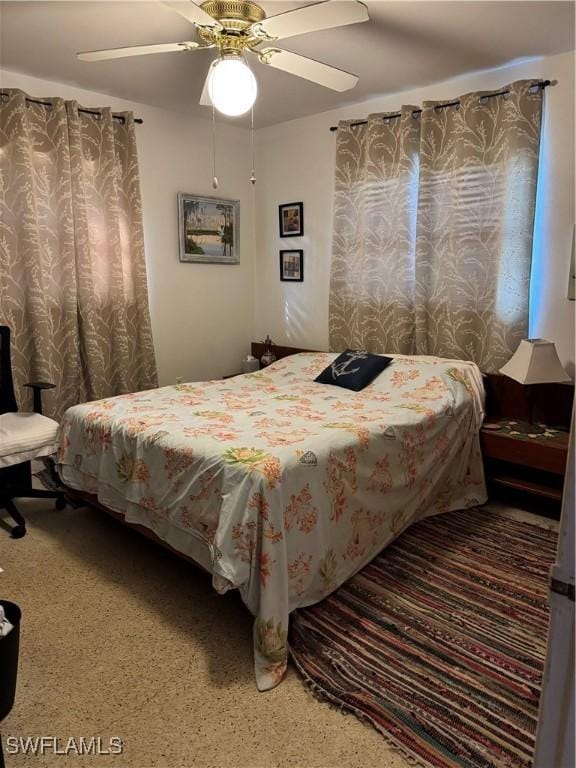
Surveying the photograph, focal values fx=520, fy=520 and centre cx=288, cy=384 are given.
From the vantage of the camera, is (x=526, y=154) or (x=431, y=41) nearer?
(x=431, y=41)

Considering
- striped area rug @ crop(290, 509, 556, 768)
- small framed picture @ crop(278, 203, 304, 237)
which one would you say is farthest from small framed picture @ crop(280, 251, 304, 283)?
striped area rug @ crop(290, 509, 556, 768)

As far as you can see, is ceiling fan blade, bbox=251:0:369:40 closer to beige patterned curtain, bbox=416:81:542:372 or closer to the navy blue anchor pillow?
beige patterned curtain, bbox=416:81:542:372

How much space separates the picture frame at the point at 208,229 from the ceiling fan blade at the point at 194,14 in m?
2.07

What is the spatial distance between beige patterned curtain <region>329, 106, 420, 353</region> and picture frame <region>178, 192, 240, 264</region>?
97 cm

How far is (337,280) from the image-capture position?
3938 millimetres

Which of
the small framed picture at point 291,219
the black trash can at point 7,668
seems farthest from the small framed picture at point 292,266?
the black trash can at point 7,668

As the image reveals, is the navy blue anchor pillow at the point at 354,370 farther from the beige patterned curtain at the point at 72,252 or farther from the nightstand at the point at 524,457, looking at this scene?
the beige patterned curtain at the point at 72,252

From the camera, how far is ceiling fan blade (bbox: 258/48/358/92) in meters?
2.22

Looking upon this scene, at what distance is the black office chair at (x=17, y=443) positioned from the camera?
8.63 ft


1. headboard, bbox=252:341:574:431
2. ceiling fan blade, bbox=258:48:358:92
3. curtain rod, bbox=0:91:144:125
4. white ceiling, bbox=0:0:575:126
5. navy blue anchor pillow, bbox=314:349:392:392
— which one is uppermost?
white ceiling, bbox=0:0:575:126

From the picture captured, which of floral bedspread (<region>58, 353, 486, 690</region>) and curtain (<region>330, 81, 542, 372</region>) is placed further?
curtain (<region>330, 81, 542, 372</region>)

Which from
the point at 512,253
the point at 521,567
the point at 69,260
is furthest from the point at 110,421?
the point at 512,253

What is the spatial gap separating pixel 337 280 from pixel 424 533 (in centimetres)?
202

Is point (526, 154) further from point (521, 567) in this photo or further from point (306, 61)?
point (521, 567)
